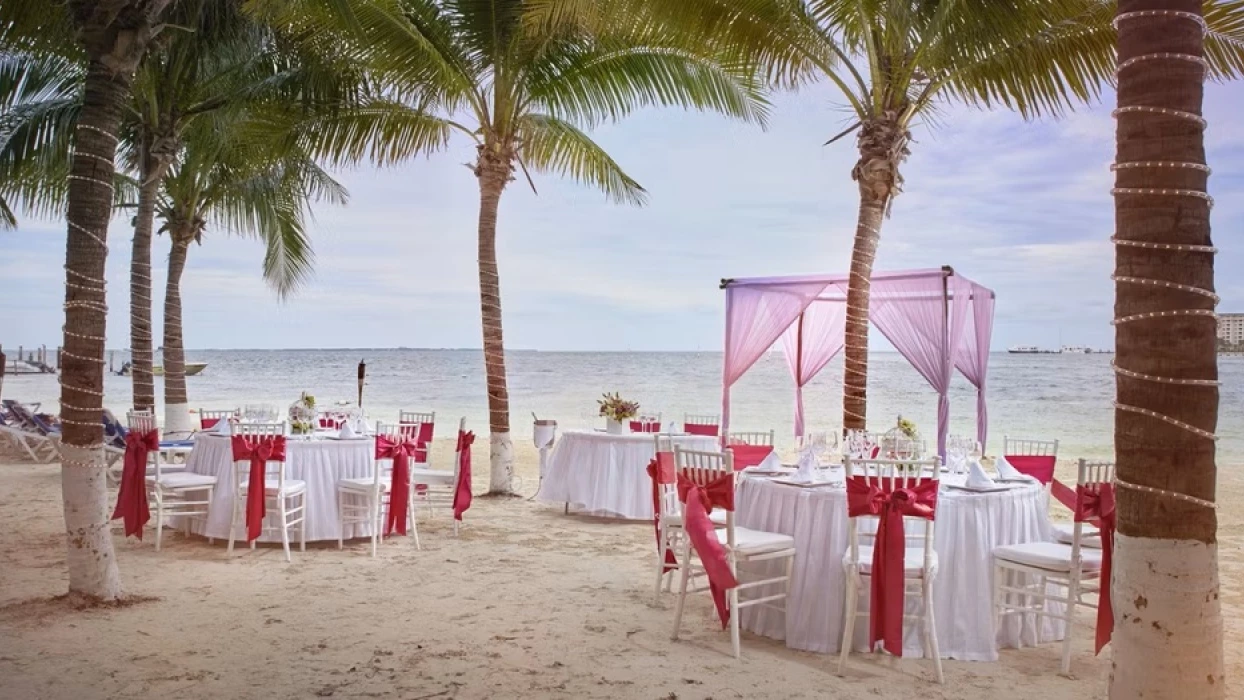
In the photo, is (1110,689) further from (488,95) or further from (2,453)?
(2,453)

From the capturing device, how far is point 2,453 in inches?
528

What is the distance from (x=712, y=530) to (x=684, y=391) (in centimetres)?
3477

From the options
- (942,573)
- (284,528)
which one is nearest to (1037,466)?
(942,573)

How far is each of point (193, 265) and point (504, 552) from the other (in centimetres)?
3609

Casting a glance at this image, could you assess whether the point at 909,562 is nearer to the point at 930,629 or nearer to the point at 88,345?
the point at 930,629

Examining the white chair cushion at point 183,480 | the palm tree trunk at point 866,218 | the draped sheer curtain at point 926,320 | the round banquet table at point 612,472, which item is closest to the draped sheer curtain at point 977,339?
the draped sheer curtain at point 926,320

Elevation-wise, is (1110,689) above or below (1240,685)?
above

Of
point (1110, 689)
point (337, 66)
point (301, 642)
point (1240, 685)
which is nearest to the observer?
point (1110, 689)

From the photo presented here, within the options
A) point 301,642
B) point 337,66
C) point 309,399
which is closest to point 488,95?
point 337,66

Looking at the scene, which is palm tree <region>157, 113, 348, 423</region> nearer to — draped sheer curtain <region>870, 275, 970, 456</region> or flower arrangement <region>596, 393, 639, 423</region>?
flower arrangement <region>596, 393, 639, 423</region>

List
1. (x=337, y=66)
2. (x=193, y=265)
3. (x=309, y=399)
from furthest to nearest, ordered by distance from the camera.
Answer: (x=193, y=265)
(x=337, y=66)
(x=309, y=399)

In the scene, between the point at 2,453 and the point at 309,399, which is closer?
the point at 309,399

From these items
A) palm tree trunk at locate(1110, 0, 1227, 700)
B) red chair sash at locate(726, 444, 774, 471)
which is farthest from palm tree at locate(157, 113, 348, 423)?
palm tree trunk at locate(1110, 0, 1227, 700)

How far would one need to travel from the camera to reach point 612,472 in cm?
858
